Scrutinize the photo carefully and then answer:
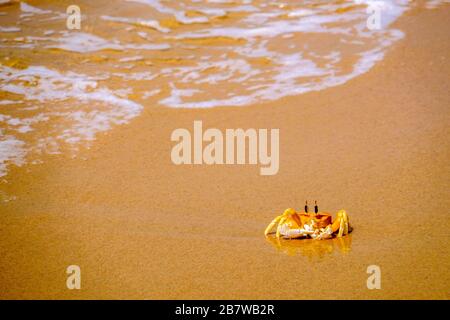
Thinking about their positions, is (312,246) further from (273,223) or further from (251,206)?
(251,206)

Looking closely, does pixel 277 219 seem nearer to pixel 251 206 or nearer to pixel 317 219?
pixel 317 219

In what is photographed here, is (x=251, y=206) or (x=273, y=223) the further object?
(x=251, y=206)

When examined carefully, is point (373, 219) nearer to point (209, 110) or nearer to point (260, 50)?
point (209, 110)

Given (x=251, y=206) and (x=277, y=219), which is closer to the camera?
(x=277, y=219)

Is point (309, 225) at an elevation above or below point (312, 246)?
above

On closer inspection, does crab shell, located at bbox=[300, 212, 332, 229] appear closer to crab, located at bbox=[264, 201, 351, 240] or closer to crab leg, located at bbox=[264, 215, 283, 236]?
crab, located at bbox=[264, 201, 351, 240]

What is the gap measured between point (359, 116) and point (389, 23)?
2.58m

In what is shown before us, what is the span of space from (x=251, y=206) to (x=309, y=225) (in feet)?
2.15

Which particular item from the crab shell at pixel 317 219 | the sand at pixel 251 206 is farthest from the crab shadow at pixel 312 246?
the crab shell at pixel 317 219

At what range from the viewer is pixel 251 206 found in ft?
14.3

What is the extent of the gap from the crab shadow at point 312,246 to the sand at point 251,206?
0.04ft


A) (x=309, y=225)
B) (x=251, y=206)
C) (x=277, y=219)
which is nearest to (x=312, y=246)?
(x=309, y=225)

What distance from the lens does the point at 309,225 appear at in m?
3.81

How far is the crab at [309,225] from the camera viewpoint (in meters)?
3.80
